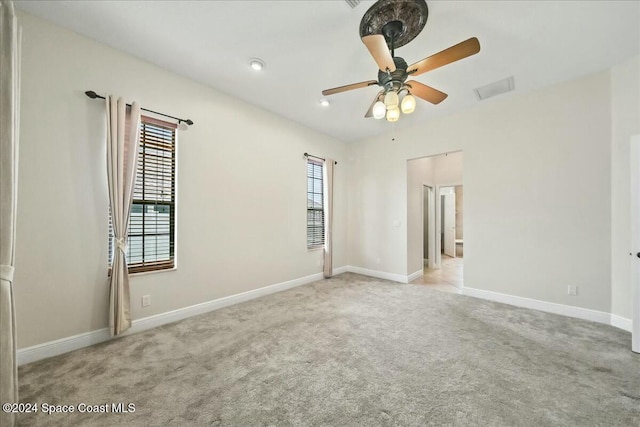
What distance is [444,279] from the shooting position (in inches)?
186

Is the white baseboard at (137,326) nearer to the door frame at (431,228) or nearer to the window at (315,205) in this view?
the window at (315,205)

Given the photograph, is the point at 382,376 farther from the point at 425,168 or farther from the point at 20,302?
the point at 425,168

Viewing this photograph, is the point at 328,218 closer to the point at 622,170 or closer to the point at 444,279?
the point at 444,279

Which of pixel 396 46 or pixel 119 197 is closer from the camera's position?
pixel 396 46

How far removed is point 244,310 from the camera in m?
3.11

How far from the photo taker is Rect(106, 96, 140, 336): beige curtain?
2.28 m

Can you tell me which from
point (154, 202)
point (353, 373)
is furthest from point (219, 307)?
point (353, 373)

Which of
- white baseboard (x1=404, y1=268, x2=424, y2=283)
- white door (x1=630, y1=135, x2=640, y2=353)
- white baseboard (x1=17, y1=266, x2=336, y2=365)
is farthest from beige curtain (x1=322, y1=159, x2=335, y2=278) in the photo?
white door (x1=630, y1=135, x2=640, y2=353)

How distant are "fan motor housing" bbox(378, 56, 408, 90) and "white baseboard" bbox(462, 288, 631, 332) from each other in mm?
3356

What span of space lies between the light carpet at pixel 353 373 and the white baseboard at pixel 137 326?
8 cm

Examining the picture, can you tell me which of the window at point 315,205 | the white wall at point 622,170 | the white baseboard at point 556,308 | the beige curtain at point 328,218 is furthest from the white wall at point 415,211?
the white wall at point 622,170

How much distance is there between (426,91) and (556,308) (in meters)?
3.28

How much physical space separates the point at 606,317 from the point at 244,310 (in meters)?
4.42

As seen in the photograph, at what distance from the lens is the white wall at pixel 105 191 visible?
202 centimetres
